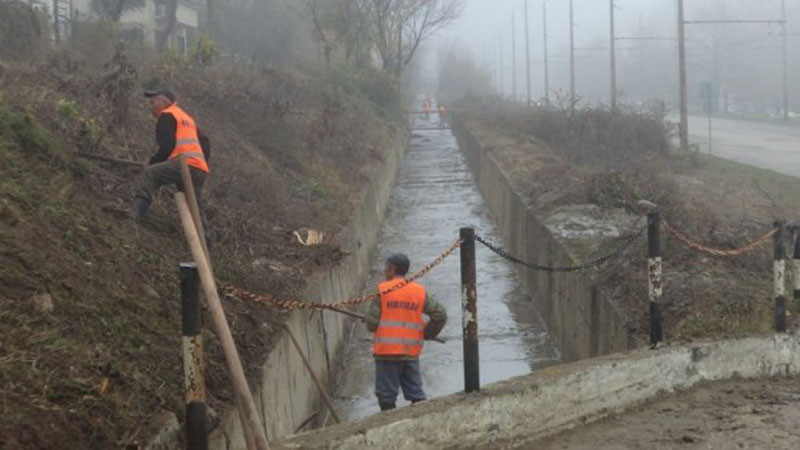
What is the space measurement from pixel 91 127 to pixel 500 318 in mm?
7241

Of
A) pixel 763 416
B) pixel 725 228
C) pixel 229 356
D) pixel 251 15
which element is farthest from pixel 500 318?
pixel 251 15

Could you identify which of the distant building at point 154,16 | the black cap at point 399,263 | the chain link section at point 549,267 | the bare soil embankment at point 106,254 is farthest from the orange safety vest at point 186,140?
the distant building at point 154,16

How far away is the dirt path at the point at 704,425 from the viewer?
6516mm

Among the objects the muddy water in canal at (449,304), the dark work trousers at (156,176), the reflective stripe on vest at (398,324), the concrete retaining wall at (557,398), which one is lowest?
the muddy water in canal at (449,304)

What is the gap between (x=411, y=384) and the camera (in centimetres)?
818

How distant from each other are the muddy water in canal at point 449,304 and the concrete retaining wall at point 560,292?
34 cm

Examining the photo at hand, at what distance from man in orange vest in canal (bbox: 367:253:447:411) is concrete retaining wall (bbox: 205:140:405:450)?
35.7 inches

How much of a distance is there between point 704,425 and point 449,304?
392 inches

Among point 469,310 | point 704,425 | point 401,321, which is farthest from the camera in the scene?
point 401,321

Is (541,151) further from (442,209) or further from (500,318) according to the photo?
(500,318)

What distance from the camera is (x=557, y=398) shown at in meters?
→ 6.90

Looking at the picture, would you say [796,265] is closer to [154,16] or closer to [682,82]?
[682,82]

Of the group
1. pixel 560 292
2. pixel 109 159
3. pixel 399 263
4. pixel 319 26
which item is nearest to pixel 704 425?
pixel 399 263

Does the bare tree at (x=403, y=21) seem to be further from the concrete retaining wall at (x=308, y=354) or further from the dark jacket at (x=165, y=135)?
the dark jacket at (x=165, y=135)
